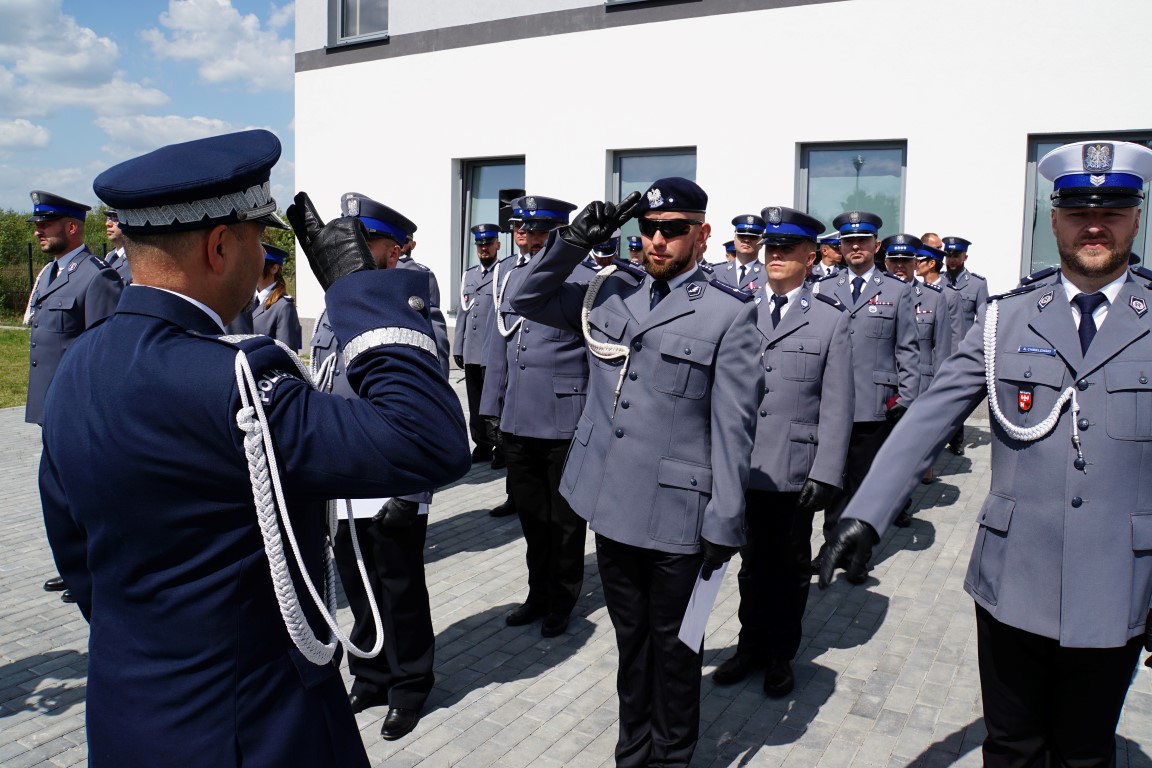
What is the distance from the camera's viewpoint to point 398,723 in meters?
3.78

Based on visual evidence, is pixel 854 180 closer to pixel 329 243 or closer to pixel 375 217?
pixel 375 217

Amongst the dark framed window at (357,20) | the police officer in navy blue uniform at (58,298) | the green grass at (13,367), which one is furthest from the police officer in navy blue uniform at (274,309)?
the dark framed window at (357,20)

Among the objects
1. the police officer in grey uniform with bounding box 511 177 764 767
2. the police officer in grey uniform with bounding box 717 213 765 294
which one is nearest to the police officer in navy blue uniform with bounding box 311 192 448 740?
the police officer in grey uniform with bounding box 511 177 764 767

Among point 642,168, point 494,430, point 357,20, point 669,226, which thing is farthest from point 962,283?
point 357,20

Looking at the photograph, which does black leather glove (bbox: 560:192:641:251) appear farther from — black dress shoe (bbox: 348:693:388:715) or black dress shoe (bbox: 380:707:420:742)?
black dress shoe (bbox: 348:693:388:715)

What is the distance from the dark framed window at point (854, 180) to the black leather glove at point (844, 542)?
918 cm

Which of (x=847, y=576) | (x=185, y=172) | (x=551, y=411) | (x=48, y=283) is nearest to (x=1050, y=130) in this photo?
(x=847, y=576)

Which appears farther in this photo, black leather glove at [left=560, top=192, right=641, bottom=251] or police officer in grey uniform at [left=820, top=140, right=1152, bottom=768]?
black leather glove at [left=560, top=192, right=641, bottom=251]

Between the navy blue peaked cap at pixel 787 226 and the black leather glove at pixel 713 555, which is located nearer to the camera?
the black leather glove at pixel 713 555

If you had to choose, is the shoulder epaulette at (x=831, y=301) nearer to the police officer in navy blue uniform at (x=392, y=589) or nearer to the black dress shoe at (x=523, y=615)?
the police officer in navy blue uniform at (x=392, y=589)

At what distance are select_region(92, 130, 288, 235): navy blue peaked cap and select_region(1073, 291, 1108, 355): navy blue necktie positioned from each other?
7.73 feet

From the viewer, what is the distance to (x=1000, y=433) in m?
2.77

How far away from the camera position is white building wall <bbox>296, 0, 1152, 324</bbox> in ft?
31.4

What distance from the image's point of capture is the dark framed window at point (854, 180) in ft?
35.3
